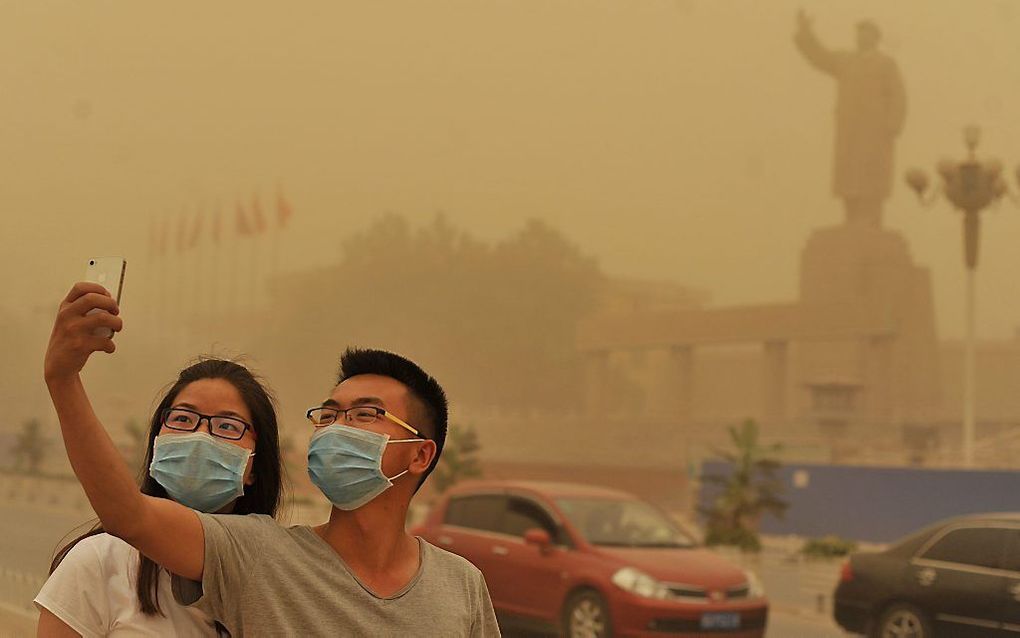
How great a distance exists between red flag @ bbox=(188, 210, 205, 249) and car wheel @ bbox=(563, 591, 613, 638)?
20054 millimetres

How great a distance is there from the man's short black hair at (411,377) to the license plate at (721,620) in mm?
6344

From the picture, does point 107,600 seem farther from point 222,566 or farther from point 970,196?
point 970,196

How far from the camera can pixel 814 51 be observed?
26.2 metres

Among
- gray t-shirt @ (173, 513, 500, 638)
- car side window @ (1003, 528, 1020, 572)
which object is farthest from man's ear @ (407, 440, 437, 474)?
car side window @ (1003, 528, 1020, 572)

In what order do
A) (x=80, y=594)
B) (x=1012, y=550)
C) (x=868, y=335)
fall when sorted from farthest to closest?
(x=868, y=335)
(x=1012, y=550)
(x=80, y=594)

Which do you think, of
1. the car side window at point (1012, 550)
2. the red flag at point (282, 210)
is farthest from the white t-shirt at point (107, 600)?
the red flag at point (282, 210)

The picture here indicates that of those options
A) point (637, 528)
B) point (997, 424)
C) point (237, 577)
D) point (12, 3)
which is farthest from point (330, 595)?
point (12, 3)

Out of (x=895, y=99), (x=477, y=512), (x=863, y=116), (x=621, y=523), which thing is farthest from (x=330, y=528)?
(x=895, y=99)

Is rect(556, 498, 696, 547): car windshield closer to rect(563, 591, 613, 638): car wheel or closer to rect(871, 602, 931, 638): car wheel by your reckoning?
rect(563, 591, 613, 638): car wheel

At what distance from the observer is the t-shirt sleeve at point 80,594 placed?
6.33 feet

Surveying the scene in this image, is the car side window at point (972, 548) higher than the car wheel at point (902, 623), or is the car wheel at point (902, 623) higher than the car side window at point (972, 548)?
the car side window at point (972, 548)

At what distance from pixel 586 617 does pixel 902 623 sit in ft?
6.36

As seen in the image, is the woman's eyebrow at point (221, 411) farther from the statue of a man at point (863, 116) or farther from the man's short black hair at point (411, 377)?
the statue of a man at point (863, 116)

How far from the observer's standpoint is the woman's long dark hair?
7.12 ft
